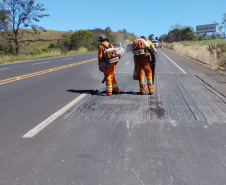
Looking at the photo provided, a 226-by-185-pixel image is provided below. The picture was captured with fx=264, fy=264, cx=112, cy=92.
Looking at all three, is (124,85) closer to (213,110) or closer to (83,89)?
(83,89)

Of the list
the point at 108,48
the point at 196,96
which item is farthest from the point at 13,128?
the point at 196,96

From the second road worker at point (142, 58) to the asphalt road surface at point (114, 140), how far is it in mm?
419

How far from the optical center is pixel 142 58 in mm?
7457

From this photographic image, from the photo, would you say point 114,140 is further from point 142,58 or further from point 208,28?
point 208,28

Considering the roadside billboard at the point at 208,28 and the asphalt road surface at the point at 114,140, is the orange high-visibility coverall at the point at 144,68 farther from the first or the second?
the roadside billboard at the point at 208,28

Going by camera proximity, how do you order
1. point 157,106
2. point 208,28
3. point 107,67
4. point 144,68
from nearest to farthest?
point 157,106
point 107,67
point 144,68
point 208,28

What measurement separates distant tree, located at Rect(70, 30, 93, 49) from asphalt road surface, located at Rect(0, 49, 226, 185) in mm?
38387

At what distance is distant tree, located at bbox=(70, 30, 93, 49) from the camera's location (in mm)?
44631

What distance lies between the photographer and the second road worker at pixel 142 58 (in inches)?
287

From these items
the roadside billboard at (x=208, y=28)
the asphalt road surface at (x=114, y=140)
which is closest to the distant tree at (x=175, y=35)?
the roadside billboard at (x=208, y=28)

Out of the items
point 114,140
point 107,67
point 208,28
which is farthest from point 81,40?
point 208,28

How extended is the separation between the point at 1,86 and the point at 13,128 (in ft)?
16.6

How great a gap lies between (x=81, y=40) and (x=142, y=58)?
39.2 m

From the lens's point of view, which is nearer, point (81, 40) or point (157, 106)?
point (157, 106)
